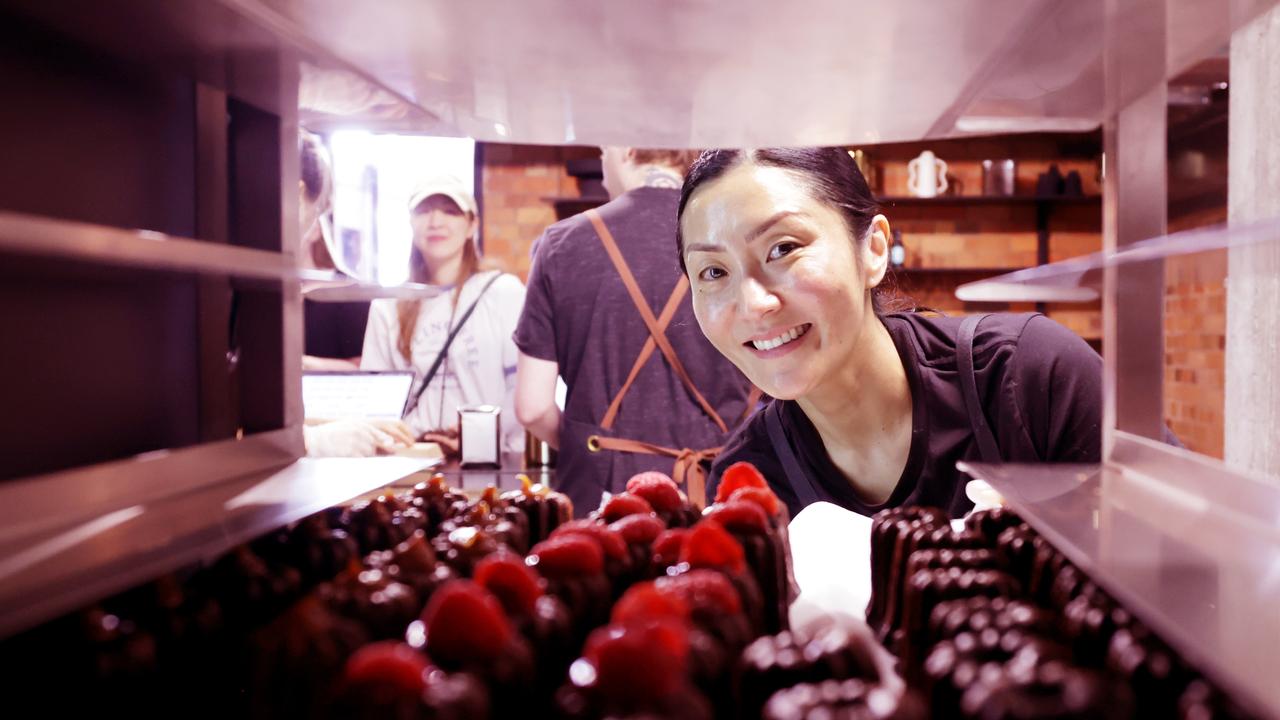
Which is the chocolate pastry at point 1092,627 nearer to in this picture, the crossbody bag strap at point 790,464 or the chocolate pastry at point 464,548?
the chocolate pastry at point 464,548

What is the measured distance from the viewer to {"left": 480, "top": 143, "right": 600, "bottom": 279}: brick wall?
20.4ft

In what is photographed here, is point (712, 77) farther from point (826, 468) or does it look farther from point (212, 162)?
point (826, 468)

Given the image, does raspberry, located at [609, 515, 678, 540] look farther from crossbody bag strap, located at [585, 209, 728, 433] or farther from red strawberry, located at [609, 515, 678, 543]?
crossbody bag strap, located at [585, 209, 728, 433]

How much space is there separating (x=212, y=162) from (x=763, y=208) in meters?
0.90

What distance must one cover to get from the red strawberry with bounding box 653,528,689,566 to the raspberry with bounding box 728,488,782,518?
0.59ft

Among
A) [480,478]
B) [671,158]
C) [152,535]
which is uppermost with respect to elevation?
[671,158]

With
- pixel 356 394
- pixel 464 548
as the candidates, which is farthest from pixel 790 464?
pixel 356 394

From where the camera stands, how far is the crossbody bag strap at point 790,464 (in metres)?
2.03

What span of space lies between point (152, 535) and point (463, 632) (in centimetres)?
39

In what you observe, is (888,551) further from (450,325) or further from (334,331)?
(334,331)

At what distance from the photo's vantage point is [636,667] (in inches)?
28.2

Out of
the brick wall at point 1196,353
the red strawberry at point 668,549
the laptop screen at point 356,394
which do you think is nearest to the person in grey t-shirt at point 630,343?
the laptop screen at point 356,394

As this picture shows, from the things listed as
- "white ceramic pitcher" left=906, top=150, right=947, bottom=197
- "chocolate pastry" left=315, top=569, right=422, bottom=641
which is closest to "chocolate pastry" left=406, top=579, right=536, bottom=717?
"chocolate pastry" left=315, top=569, right=422, bottom=641

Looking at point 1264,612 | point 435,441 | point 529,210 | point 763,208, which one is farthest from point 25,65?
point 529,210
